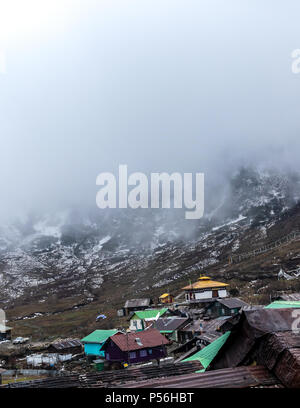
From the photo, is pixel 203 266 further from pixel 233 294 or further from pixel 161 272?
pixel 233 294

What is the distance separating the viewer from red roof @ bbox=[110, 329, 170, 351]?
44062 millimetres

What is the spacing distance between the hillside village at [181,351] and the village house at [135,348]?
0.01m

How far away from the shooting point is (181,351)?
43.1 meters

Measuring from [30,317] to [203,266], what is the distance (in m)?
78.3

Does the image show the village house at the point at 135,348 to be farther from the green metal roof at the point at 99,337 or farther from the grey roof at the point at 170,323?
the grey roof at the point at 170,323

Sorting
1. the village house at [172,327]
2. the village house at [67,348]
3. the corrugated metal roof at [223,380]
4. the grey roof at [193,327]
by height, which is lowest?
the village house at [67,348]

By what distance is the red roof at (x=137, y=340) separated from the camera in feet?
145

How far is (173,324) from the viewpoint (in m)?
54.4

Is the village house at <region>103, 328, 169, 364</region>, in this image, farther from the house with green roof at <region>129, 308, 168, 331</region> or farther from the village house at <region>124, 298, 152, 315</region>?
the village house at <region>124, 298, 152, 315</region>

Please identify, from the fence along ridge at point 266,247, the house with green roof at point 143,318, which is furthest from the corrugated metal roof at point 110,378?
the fence along ridge at point 266,247

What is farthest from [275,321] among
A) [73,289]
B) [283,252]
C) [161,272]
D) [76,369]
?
[73,289]

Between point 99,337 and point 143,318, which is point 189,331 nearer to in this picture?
point 99,337
